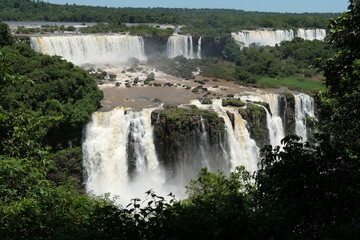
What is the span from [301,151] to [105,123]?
1687cm

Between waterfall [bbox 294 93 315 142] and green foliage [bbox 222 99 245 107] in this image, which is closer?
green foliage [bbox 222 99 245 107]

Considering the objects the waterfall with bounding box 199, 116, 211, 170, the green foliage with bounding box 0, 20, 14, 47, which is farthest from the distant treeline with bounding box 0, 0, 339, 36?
the waterfall with bounding box 199, 116, 211, 170

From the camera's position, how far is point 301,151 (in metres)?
6.94

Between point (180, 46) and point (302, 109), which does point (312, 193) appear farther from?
point (180, 46)

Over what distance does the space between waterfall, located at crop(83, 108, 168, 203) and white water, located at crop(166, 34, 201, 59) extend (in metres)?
27.5

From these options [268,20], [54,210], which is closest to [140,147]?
[54,210]

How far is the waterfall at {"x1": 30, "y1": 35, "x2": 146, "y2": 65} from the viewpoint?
36.3 meters

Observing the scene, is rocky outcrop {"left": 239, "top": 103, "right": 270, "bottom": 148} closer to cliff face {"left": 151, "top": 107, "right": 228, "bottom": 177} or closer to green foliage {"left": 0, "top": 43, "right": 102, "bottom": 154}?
cliff face {"left": 151, "top": 107, "right": 228, "bottom": 177}

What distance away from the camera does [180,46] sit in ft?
161

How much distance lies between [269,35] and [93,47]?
108 ft

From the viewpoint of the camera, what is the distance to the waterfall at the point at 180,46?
48.4 meters

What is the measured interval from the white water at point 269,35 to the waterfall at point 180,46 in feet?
30.2

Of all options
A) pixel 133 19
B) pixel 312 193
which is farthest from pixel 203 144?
pixel 133 19

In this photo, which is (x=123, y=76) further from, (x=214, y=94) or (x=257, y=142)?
(x=257, y=142)
